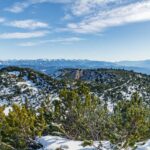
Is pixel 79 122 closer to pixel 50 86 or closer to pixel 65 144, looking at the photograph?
pixel 65 144

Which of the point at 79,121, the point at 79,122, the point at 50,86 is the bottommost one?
the point at 50,86

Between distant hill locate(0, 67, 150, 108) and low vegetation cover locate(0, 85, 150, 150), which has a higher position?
low vegetation cover locate(0, 85, 150, 150)

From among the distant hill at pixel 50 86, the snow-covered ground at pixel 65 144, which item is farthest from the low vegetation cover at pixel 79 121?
the distant hill at pixel 50 86

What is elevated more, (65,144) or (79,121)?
(79,121)

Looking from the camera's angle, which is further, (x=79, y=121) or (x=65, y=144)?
(x=79, y=121)

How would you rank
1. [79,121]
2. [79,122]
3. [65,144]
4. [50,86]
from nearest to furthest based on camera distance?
[65,144], [79,121], [79,122], [50,86]

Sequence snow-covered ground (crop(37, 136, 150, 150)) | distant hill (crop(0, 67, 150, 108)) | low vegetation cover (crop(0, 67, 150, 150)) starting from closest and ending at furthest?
snow-covered ground (crop(37, 136, 150, 150)) → low vegetation cover (crop(0, 67, 150, 150)) → distant hill (crop(0, 67, 150, 108))

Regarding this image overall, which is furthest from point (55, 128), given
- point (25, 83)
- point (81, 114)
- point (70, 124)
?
point (25, 83)

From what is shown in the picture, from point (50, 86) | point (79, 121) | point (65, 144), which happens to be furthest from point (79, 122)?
point (50, 86)

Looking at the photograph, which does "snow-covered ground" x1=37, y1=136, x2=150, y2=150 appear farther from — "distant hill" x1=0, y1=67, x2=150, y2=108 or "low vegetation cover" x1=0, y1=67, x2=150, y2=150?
"distant hill" x1=0, y1=67, x2=150, y2=108

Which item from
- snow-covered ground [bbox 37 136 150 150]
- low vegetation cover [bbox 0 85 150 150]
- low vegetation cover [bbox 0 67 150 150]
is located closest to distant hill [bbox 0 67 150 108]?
low vegetation cover [bbox 0 67 150 150]

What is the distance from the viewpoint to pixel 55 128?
36938 millimetres

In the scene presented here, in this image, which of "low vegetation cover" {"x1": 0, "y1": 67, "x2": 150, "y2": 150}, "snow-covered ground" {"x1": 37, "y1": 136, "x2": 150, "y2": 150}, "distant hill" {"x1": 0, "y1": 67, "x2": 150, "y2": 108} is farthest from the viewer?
"distant hill" {"x1": 0, "y1": 67, "x2": 150, "y2": 108}

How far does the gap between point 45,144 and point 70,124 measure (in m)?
6.72
